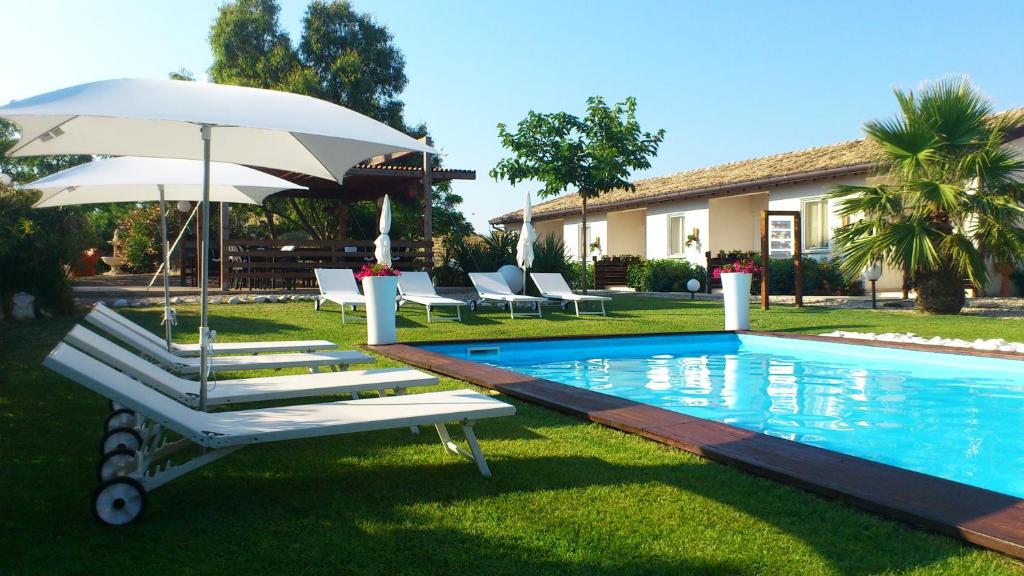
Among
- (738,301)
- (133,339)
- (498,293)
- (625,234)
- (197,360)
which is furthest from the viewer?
(625,234)

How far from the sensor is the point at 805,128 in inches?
1039

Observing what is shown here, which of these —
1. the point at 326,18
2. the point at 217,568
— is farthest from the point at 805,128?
the point at 217,568

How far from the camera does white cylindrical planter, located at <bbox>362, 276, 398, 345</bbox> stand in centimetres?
917

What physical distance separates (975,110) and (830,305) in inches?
182

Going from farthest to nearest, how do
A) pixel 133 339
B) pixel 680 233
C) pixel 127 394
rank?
1. pixel 680 233
2. pixel 133 339
3. pixel 127 394

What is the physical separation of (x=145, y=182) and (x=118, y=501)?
12.7ft

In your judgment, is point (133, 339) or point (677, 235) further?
point (677, 235)

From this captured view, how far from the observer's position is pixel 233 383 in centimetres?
487

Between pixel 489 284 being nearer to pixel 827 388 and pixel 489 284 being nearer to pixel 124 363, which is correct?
pixel 827 388

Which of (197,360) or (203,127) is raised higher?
(203,127)

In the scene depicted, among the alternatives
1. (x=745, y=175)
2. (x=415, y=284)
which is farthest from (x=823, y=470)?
(x=745, y=175)

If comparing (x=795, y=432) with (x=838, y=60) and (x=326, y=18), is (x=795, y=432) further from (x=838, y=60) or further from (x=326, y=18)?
(x=326, y=18)

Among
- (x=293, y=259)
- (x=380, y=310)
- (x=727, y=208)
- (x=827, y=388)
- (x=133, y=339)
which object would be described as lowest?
(x=827, y=388)

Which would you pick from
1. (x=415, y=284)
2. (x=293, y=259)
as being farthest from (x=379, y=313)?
(x=293, y=259)
